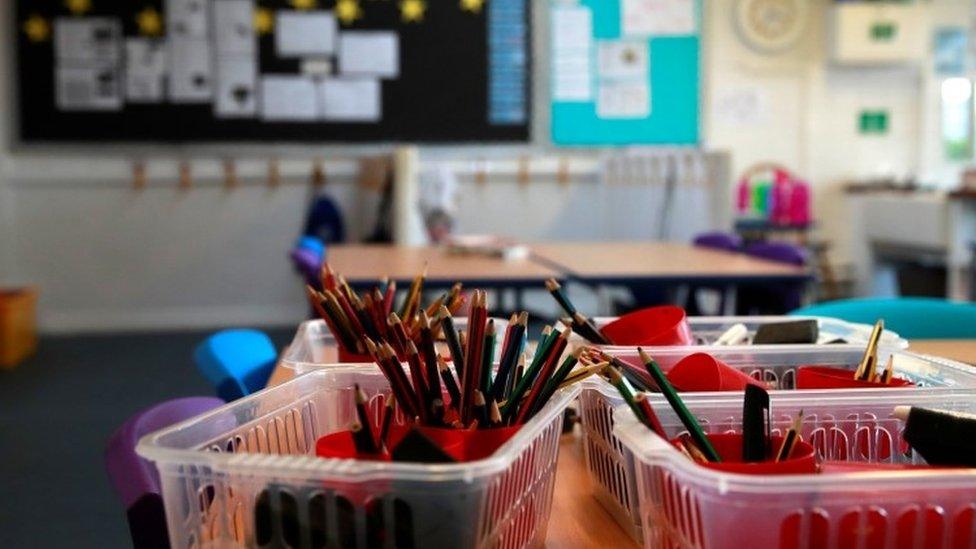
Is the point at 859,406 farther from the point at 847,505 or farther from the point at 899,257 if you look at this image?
the point at 899,257

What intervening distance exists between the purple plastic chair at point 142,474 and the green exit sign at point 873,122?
18.2 feet

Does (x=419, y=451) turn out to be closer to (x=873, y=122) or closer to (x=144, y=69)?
(x=144, y=69)

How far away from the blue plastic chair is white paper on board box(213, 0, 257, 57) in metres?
4.26

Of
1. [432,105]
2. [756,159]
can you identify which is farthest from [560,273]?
[756,159]

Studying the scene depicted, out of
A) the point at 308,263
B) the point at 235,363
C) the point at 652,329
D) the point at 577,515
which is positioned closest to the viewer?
the point at 577,515

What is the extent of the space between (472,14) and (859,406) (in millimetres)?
5217

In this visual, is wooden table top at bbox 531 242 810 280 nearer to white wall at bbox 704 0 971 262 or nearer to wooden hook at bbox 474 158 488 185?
wooden hook at bbox 474 158 488 185

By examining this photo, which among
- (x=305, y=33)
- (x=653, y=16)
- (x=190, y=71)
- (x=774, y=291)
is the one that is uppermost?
(x=653, y=16)

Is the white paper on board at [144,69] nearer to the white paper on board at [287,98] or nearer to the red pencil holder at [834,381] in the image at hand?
the white paper on board at [287,98]

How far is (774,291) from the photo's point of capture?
3072mm

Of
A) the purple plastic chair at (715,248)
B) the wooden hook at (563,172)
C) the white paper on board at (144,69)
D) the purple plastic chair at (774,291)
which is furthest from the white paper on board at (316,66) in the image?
the purple plastic chair at (774,291)

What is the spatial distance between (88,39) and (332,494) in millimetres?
5541

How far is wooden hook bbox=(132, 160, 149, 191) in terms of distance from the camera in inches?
221

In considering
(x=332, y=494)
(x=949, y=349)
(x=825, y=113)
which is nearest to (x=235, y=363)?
(x=332, y=494)
